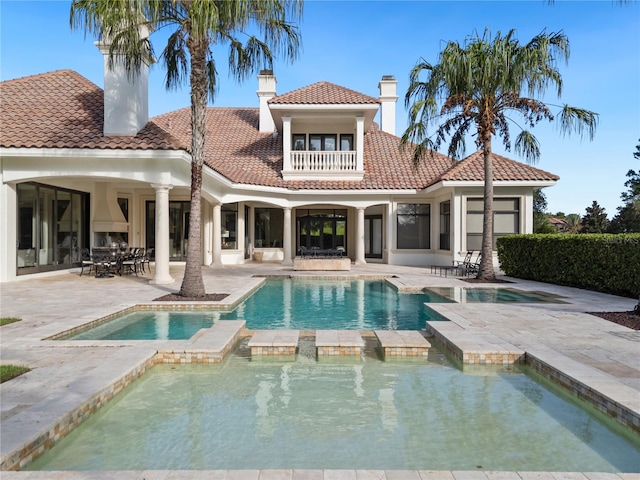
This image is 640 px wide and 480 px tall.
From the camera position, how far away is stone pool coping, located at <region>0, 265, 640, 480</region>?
11.3 ft

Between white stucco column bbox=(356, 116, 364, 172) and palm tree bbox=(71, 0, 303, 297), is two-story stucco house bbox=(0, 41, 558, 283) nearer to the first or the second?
white stucco column bbox=(356, 116, 364, 172)

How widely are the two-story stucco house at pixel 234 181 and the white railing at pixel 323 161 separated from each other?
6cm

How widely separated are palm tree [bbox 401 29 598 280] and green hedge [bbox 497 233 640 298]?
1.94 m

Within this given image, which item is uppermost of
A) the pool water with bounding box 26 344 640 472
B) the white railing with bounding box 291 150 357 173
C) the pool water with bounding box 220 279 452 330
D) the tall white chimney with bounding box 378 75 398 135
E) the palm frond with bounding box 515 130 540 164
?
the tall white chimney with bounding box 378 75 398 135

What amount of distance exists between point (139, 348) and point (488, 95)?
12.6 meters

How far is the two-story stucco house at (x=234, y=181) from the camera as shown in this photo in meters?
12.9

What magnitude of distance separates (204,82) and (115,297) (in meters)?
5.68

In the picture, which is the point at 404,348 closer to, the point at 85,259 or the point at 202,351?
the point at 202,351

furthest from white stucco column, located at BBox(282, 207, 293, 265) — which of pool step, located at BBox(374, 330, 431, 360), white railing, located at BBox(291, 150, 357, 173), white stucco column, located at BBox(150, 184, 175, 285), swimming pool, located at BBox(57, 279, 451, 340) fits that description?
pool step, located at BBox(374, 330, 431, 360)

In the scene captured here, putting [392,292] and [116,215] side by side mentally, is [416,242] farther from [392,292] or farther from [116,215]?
[116,215]

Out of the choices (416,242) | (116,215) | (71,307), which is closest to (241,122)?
(116,215)

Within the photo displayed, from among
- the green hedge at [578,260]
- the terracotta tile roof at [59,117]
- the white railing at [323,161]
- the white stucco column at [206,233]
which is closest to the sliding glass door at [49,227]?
the terracotta tile roof at [59,117]

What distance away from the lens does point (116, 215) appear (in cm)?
1853

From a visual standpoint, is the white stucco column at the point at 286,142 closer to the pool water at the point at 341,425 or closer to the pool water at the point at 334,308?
the pool water at the point at 334,308
